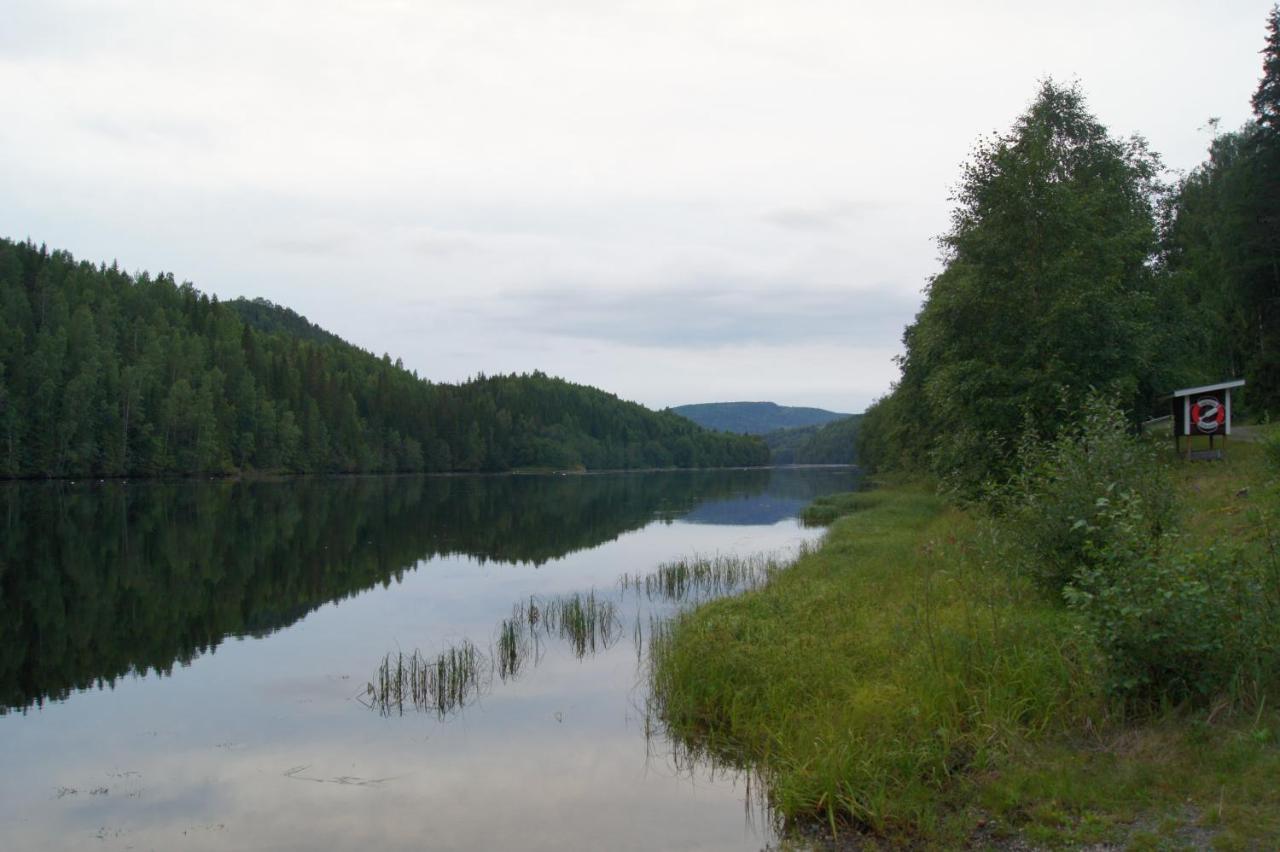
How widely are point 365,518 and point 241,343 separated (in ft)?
280

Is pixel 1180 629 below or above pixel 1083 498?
below

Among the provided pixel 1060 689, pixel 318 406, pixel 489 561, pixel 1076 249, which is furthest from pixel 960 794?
pixel 318 406

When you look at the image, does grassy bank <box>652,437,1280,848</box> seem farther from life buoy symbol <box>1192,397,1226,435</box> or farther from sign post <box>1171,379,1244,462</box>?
life buoy symbol <box>1192,397,1226,435</box>

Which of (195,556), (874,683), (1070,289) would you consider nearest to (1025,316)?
(1070,289)

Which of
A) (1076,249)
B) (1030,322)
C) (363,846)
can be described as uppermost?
(1076,249)

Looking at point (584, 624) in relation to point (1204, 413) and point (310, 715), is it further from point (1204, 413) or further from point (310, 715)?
point (1204, 413)

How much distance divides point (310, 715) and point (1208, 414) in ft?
88.1

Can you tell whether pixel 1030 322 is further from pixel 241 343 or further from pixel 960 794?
pixel 241 343

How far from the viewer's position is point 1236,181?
44312 millimetres

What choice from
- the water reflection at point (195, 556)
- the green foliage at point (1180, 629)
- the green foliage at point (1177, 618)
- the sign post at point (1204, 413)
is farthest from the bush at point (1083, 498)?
the water reflection at point (195, 556)

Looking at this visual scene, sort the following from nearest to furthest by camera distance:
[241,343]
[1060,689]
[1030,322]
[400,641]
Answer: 1. [1060,689]
2. [400,641]
3. [1030,322]
4. [241,343]

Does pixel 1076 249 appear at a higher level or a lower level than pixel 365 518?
higher

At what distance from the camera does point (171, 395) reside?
104m

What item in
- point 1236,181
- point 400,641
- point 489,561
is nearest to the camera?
point 400,641
